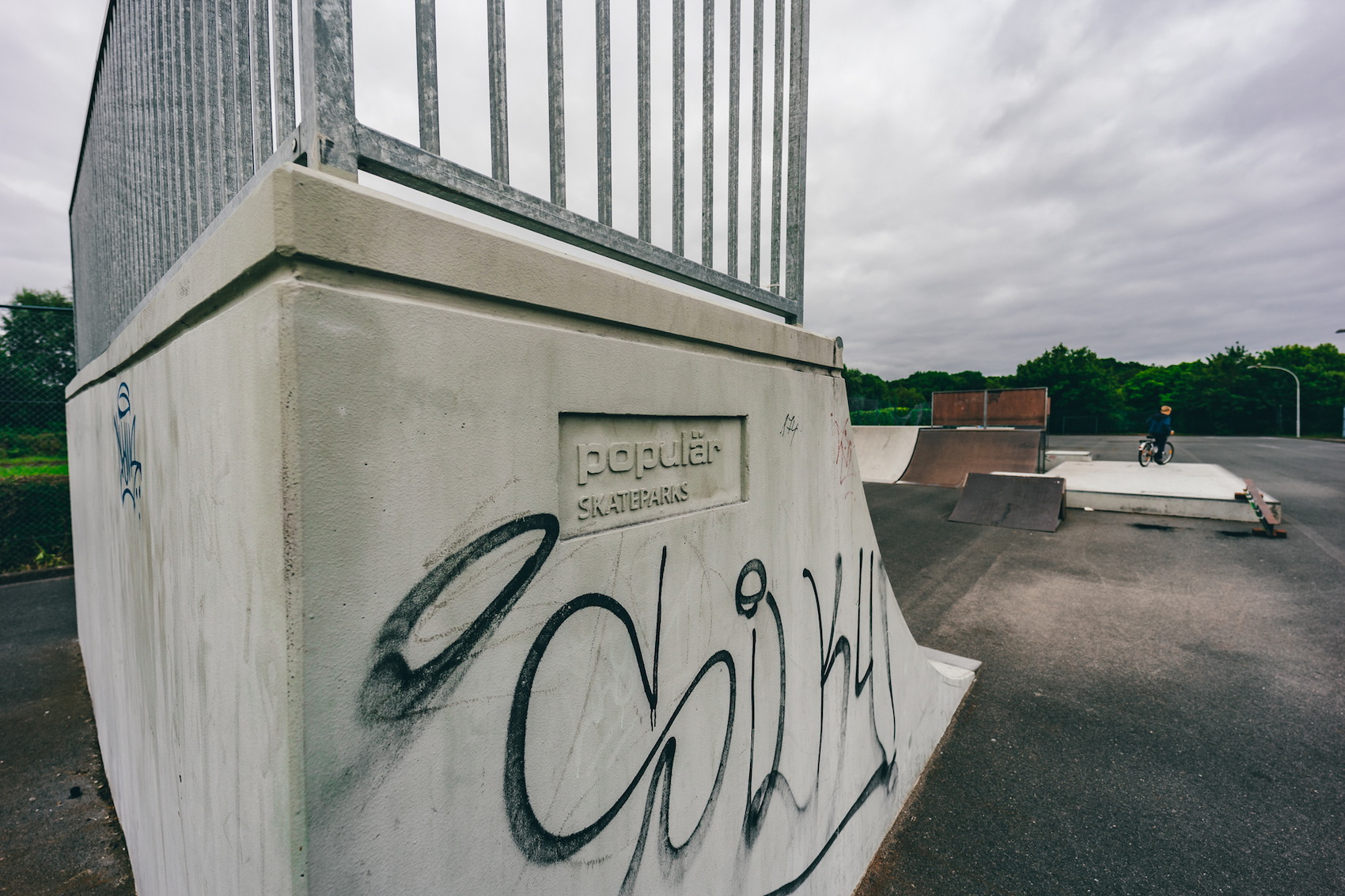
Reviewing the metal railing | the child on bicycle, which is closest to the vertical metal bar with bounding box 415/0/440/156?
the metal railing

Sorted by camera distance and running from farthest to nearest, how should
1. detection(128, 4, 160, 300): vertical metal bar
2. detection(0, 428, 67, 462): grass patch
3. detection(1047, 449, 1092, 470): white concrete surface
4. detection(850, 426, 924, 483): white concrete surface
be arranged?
detection(1047, 449, 1092, 470): white concrete surface → detection(850, 426, 924, 483): white concrete surface → detection(0, 428, 67, 462): grass patch → detection(128, 4, 160, 300): vertical metal bar

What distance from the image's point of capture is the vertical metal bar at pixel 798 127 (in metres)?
2.48

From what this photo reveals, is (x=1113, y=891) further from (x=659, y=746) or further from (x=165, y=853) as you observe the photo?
(x=165, y=853)

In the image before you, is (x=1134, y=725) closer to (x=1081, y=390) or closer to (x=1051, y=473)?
(x=1051, y=473)

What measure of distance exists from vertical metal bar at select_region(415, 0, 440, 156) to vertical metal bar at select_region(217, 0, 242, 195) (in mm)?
678

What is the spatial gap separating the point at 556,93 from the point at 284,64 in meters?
0.60

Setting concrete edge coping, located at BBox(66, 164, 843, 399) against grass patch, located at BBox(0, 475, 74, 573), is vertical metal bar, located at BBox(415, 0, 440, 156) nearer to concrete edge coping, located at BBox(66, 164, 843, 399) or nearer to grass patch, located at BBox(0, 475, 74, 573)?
concrete edge coping, located at BBox(66, 164, 843, 399)

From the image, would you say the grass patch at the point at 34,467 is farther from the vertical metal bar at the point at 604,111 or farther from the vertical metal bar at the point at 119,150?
the vertical metal bar at the point at 604,111

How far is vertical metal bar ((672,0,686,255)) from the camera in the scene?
174cm

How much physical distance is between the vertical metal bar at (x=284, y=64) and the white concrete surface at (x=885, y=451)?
647 inches

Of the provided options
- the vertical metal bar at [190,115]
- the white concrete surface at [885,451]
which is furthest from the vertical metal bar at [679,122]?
the white concrete surface at [885,451]

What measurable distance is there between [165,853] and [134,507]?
1.16 meters

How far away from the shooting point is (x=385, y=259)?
0.92 m

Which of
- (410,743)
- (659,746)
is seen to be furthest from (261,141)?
(659,746)
